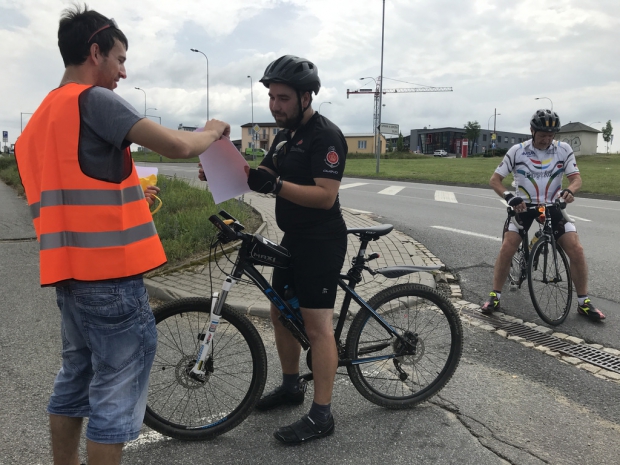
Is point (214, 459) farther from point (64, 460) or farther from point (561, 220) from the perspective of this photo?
point (561, 220)

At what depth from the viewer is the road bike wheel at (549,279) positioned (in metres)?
4.80

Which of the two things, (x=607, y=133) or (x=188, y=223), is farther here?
(x=607, y=133)

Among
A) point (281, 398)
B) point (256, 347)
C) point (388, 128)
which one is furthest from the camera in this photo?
point (388, 128)

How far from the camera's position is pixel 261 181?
2402mm

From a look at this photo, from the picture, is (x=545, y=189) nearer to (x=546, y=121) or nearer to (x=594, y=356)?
(x=546, y=121)

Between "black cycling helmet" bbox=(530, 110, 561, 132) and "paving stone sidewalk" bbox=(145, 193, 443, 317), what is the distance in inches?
79.9

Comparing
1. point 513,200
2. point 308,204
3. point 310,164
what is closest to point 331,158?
point 310,164

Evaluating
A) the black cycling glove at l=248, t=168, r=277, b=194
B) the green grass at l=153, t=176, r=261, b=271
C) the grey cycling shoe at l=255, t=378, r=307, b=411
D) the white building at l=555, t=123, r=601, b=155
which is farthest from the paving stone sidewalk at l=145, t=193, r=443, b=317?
the white building at l=555, t=123, r=601, b=155

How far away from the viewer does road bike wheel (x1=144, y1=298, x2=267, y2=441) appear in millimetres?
2783

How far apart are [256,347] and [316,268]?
0.57 m

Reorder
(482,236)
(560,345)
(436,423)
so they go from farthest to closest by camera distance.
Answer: (482,236) < (560,345) < (436,423)

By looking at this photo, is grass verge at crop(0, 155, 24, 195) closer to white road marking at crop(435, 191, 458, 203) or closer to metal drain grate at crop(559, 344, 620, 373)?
metal drain grate at crop(559, 344, 620, 373)

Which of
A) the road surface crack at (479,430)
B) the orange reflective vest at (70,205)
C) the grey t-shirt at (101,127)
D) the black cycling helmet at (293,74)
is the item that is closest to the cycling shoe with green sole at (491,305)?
the road surface crack at (479,430)

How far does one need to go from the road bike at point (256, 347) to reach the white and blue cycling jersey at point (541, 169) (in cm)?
225
